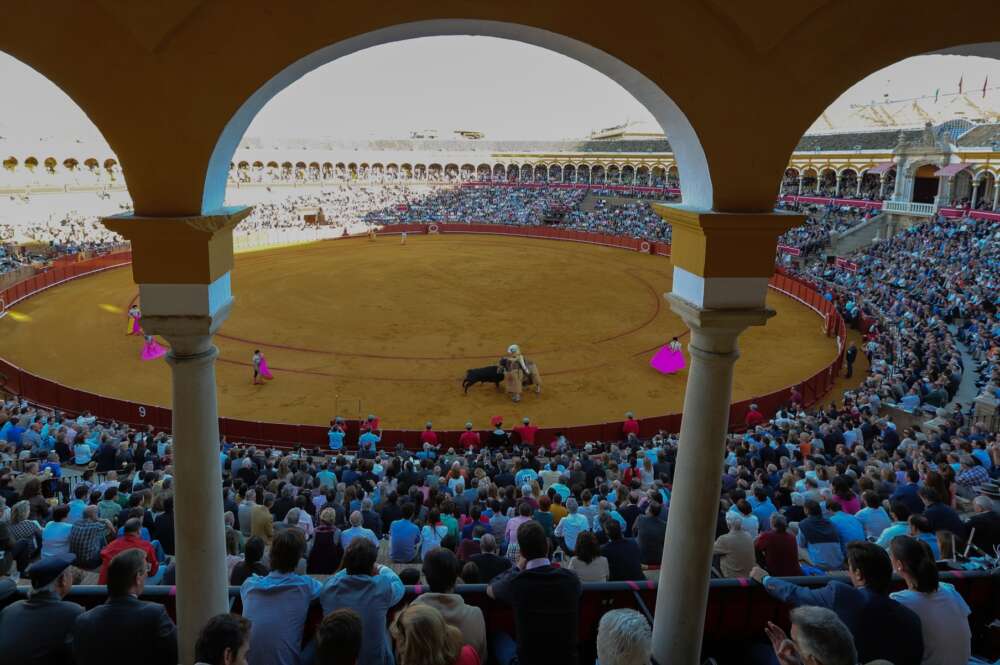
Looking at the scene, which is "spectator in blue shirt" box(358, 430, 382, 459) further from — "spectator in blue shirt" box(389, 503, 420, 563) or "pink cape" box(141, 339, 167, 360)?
"pink cape" box(141, 339, 167, 360)

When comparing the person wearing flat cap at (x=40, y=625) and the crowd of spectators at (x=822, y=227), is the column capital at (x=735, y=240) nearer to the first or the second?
the person wearing flat cap at (x=40, y=625)

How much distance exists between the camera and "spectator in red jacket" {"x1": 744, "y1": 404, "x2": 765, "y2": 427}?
15196 mm

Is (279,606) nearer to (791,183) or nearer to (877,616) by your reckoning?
(877,616)

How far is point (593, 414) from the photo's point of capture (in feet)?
54.9

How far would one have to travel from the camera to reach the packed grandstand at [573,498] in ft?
13.6

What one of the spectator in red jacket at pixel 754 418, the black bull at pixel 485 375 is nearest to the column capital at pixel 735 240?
the spectator in red jacket at pixel 754 418

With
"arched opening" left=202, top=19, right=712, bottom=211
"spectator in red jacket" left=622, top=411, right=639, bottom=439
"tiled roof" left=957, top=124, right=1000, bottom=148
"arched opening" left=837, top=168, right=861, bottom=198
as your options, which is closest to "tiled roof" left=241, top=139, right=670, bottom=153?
"arched opening" left=837, top=168, right=861, bottom=198

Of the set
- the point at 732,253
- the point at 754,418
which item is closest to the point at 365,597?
the point at 732,253

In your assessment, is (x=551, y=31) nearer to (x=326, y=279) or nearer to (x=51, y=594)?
(x=51, y=594)

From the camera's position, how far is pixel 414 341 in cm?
2273

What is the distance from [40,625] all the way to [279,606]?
1326 mm

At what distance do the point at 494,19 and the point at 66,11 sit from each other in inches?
101

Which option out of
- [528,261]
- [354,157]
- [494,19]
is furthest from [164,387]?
[354,157]

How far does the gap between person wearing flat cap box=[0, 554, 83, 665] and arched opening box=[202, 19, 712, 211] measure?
8.09 ft
